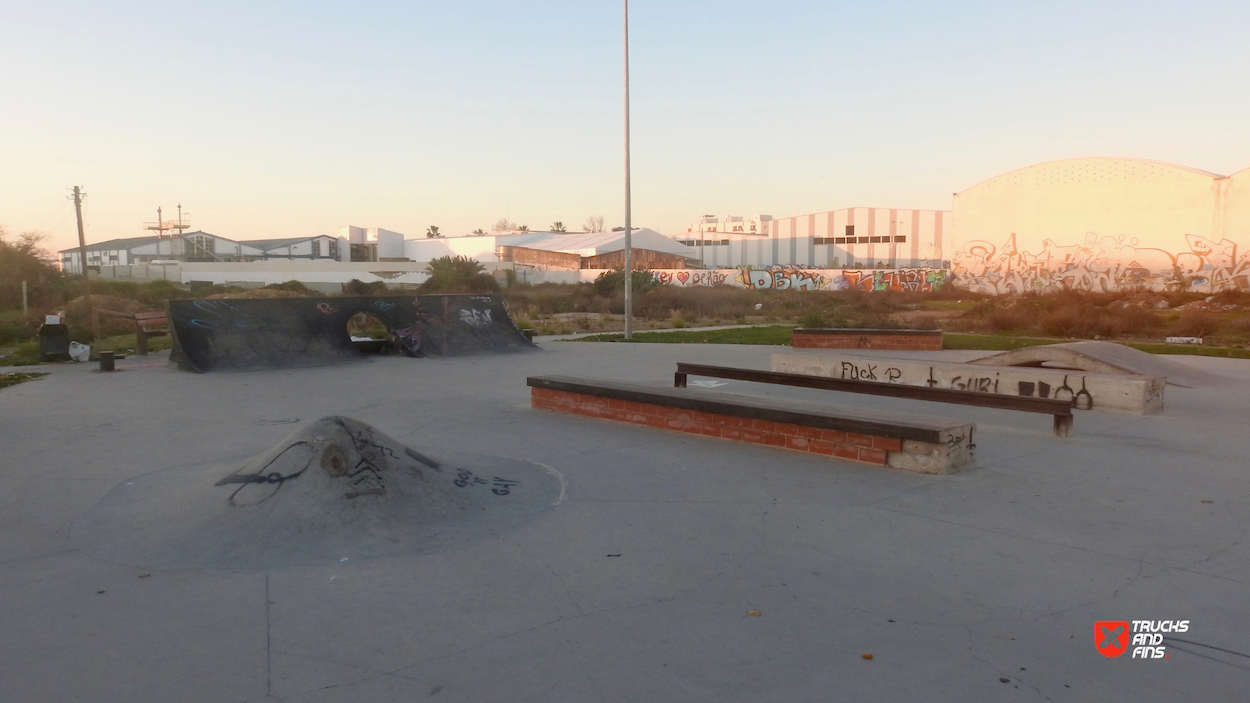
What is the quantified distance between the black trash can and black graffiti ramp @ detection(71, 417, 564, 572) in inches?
471

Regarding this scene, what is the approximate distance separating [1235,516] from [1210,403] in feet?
19.0

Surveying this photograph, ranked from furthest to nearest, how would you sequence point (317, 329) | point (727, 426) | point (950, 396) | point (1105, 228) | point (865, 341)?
point (1105, 228) < point (865, 341) < point (317, 329) < point (950, 396) < point (727, 426)

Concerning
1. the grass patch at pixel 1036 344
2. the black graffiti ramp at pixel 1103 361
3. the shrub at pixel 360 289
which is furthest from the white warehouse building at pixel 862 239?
the black graffiti ramp at pixel 1103 361

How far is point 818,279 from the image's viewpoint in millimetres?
54312

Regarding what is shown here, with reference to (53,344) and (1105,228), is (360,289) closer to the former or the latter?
(53,344)

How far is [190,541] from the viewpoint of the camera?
190 inches

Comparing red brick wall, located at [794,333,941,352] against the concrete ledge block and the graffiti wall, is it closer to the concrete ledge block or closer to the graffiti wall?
the concrete ledge block

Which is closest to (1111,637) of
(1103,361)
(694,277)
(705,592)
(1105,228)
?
(705,592)

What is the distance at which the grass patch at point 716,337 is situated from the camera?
20.4 meters

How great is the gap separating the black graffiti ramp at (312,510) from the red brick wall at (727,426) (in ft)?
7.89

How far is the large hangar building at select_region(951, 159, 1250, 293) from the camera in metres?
39.9

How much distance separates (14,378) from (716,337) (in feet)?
48.8

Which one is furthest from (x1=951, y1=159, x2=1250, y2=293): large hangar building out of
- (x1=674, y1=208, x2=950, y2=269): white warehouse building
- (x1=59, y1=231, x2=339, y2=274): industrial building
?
(x1=59, y1=231, x2=339, y2=274): industrial building

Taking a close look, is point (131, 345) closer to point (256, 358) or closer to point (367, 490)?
point (256, 358)
